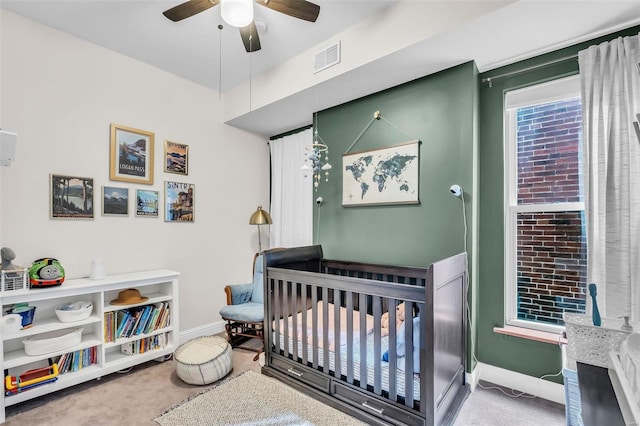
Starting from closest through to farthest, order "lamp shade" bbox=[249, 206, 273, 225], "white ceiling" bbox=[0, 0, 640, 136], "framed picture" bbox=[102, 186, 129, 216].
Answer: "white ceiling" bbox=[0, 0, 640, 136] < "framed picture" bbox=[102, 186, 129, 216] < "lamp shade" bbox=[249, 206, 273, 225]

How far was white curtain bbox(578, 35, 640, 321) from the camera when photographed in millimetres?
1708

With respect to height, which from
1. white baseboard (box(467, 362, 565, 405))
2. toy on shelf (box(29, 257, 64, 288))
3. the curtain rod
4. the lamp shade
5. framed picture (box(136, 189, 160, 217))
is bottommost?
white baseboard (box(467, 362, 565, 405))

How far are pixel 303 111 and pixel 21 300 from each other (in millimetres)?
2793

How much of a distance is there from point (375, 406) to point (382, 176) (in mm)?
1808

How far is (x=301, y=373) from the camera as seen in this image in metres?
2.13

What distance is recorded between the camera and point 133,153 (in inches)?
111

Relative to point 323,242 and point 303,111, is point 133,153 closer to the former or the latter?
point 303,111

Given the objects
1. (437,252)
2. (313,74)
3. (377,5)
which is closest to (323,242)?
(437,252)

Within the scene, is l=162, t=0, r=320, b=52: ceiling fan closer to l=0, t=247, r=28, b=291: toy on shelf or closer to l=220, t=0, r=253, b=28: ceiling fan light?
l=220, t=0, r=253, b=28: ceiling fan light

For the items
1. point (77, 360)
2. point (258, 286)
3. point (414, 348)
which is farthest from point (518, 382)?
point (77, 360)

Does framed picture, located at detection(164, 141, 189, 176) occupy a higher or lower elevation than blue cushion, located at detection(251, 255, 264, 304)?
higher

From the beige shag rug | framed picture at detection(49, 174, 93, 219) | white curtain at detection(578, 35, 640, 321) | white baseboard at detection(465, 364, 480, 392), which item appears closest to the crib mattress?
the beige shag rug

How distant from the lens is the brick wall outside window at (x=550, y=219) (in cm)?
211

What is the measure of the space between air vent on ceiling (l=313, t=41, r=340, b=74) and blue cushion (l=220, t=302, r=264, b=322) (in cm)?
228
